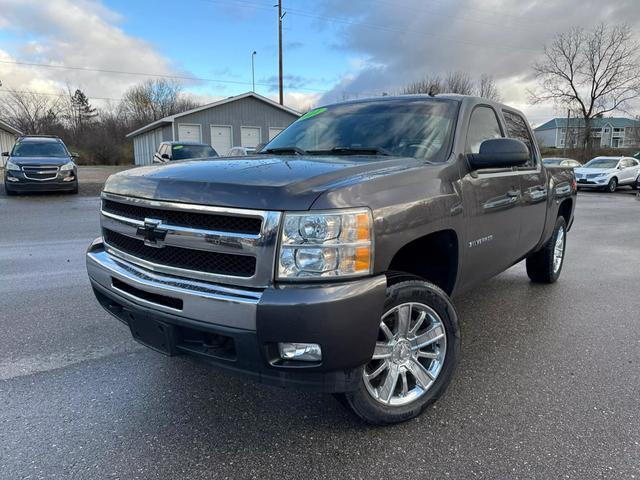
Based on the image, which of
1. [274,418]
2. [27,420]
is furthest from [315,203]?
[27,420]

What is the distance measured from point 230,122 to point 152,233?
3167 centimetres

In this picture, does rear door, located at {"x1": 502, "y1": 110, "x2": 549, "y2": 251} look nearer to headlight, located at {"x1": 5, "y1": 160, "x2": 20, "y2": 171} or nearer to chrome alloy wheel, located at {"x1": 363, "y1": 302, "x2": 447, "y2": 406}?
chrome alloy wheel, located at {"x1": 363, "y1": 302, "x2": 447, "y2": 406}

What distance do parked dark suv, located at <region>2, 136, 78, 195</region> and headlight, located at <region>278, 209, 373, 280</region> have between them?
48.1ft

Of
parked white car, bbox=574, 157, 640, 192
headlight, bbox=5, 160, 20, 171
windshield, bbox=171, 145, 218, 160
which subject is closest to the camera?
headlight, bbox=5, 160, 20, 171

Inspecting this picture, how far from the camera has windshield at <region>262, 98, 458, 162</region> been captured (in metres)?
3.29

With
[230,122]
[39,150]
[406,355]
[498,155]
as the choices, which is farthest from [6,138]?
[406,355]

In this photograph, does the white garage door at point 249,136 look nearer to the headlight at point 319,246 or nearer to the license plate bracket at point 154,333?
the license plate bracket at point 154,333

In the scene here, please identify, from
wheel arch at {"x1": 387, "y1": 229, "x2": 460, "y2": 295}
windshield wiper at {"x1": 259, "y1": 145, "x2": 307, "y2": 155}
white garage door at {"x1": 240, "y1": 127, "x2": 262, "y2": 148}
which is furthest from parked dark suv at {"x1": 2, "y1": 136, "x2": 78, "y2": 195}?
white garage door at {"x1": 240, "y1": 127, "x2": 262, "y2": 148}

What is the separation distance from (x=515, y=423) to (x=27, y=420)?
107 inches

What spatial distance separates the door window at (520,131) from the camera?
4.31m

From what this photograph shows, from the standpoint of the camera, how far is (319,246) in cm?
211

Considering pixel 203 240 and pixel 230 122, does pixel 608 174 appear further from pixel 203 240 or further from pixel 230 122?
pixel 203 240

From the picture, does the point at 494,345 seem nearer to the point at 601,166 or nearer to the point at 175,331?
the point at 175,331

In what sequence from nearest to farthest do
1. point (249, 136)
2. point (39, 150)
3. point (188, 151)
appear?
1. point (39, 150)
2. point (188, 151)
3. point (249, 136)
